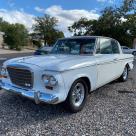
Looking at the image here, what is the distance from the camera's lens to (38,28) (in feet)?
239

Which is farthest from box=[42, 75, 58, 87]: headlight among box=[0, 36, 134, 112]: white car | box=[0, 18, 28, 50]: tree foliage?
box=[0, 18, 28, 50]: tree foliage

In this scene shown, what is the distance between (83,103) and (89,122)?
81 centimetres

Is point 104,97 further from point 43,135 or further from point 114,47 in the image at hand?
point 43,135

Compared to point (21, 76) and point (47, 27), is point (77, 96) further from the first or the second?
point (47, 27)

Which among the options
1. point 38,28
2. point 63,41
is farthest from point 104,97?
point 38,28

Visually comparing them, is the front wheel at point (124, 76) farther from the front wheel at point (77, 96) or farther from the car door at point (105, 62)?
the front wheel at point (77, 96)

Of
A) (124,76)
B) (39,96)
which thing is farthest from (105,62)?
(124,76)

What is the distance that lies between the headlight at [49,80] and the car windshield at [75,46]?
1.81m

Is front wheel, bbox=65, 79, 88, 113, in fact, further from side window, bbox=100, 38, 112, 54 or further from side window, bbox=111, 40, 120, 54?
side window, bbox=111, 40, 120, 54

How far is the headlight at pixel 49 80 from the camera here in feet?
14.0

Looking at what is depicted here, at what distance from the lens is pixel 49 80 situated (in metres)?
4.32

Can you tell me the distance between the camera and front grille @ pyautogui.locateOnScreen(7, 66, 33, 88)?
4.52 metres

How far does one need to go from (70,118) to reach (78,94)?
65 cm

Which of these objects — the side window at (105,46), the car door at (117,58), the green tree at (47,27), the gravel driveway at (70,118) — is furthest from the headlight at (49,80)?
the green tree at (47,27)
